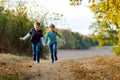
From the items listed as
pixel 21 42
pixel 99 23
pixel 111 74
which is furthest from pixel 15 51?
pixel 99 23

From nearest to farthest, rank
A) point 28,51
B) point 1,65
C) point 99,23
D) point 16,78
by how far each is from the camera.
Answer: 1. point 16,78
2. point 1,65
3. point 28,51
4. point 99,23

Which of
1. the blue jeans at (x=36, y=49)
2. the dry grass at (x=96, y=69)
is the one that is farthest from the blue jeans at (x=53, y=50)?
the dry grass at (x=96, y=69)

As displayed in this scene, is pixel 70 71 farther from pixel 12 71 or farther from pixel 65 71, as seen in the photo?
pixel 12 71

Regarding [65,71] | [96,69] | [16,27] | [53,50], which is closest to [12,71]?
[65,71]

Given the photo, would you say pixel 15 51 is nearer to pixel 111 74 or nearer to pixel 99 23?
pixel 111 74

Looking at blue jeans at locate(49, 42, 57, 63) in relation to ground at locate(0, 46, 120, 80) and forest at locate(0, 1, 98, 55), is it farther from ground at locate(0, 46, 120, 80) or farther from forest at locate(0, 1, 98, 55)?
forest at locate(0, 1, 98, 55)

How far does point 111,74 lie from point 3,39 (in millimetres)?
15806

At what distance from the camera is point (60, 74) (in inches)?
574

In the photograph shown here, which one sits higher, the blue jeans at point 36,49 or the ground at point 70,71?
the blue jeans at point 36,49

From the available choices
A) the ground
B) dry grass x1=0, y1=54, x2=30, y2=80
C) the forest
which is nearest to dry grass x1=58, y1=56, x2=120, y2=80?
the ground

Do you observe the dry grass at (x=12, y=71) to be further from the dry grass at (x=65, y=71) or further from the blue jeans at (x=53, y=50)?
the blue jeans at (x=53, y=50)

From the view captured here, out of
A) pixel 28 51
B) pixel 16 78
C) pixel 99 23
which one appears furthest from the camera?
pixel 99 23

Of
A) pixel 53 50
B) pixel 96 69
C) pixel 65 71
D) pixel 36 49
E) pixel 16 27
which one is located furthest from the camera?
pixel 16 27

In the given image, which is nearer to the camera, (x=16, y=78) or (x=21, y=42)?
(x=16, y=78)
